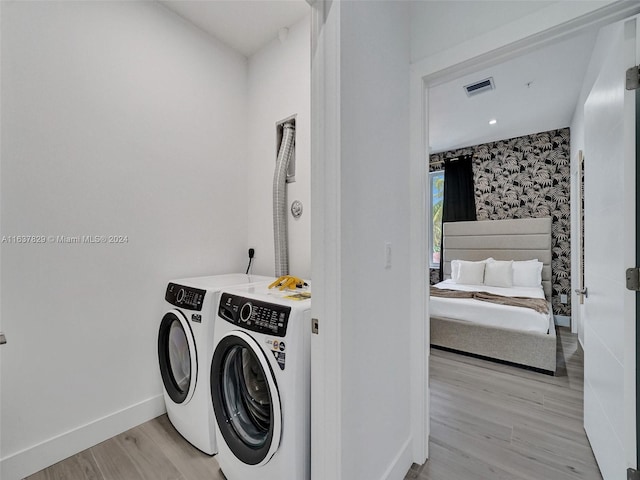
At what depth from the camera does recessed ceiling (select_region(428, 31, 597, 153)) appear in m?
2.58

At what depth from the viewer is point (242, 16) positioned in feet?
7.18

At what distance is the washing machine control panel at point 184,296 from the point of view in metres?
1.68

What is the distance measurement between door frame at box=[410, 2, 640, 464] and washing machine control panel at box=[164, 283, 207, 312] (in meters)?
1.20

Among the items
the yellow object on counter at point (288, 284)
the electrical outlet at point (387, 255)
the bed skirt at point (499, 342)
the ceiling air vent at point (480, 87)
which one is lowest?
the bed skirt at point (499, 342)

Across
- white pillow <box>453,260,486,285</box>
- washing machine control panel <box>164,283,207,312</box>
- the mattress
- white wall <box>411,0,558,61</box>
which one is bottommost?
the mattress

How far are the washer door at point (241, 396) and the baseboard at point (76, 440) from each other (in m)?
0.88

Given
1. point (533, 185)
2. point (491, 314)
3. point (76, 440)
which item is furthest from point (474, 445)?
point (533, 185)

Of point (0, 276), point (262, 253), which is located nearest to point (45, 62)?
point (0, 276)

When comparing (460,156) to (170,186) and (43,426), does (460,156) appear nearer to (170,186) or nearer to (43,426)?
(170,186)

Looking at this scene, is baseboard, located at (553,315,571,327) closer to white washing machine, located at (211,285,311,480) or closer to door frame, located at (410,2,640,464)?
door frame, located at (410,2,640,464)

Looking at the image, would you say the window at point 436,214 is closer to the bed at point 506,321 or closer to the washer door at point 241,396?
the bed at point 506,321

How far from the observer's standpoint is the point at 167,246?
83.5 inches

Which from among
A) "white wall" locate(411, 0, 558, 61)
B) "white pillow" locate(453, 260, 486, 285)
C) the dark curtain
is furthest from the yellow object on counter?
the dark curtain

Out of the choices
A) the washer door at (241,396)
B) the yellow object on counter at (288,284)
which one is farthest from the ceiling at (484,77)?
the washer door at (241,396)
